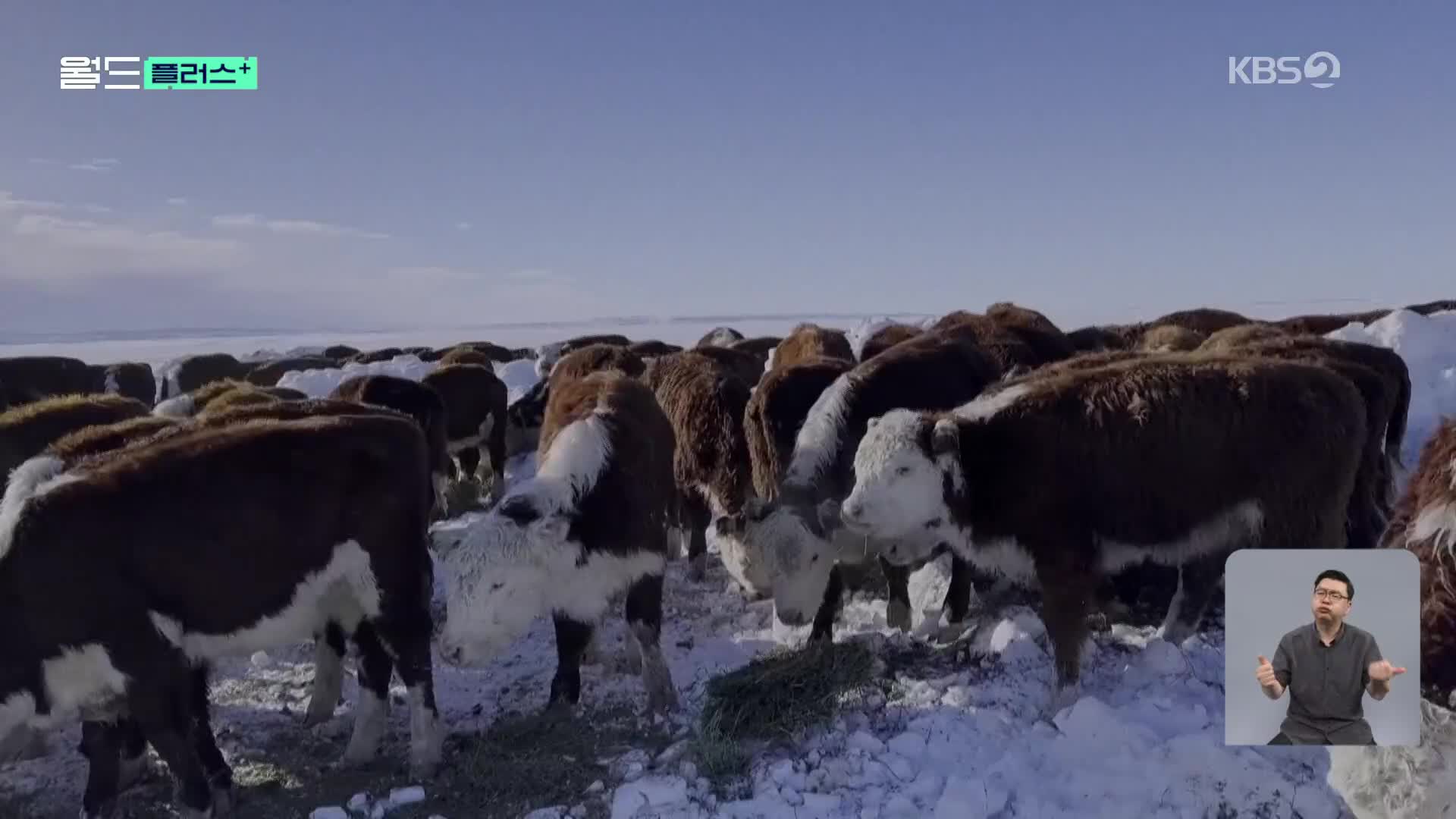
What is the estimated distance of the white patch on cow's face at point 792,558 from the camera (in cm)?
664

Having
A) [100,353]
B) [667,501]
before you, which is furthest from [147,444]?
[100,353]

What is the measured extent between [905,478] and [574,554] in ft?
6.21

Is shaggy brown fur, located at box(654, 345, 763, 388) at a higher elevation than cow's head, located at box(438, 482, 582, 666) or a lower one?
higher

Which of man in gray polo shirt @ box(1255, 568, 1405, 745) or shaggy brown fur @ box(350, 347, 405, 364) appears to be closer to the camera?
man in gray polo shirt @ box(1255, 568, 1405, 745)

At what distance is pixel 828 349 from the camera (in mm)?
13133

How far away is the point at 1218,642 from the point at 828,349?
26.0 ft

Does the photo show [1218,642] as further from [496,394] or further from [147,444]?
[496,394]

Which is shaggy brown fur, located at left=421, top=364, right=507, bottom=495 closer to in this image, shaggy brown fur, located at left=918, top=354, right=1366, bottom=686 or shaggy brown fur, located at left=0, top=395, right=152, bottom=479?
shaggy brown fur, located at left=0, top=395, right=152, bottom=479

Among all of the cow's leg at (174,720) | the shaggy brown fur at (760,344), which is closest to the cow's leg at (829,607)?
the cow's leg at (174,720)

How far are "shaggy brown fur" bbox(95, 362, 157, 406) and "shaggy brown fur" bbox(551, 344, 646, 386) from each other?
1434 centimetres

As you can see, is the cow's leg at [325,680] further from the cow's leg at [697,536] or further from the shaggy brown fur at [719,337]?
the shaggy brown fur at [719,337]

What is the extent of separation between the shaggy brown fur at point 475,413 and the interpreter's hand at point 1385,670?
11.9 metres

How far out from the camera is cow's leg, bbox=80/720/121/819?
515 centimetres

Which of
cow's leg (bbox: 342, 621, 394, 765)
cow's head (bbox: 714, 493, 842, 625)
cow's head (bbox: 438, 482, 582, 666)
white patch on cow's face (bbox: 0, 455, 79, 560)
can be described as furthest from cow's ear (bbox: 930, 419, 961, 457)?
white patch on cow's face (bbox: 0, 455, 79, 560)
